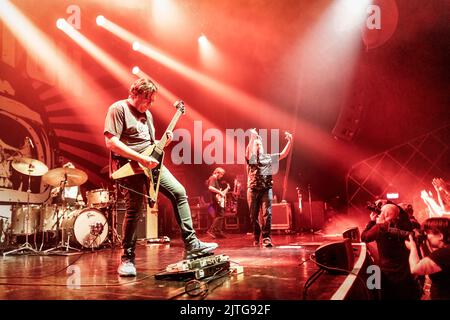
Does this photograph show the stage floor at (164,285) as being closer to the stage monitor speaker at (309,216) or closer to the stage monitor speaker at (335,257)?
the stage monitor speaker at (335,257)

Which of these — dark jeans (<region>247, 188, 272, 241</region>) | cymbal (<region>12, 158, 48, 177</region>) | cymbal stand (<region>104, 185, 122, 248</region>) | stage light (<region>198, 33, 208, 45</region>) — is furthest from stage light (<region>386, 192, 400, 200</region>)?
cymbal (<region>12, 158, 48, 177</region>)

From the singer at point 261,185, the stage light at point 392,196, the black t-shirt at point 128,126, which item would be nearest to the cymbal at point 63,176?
the singer at point 261,185

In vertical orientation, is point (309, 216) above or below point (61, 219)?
below

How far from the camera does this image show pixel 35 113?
848cm

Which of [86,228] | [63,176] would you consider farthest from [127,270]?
[63,176]

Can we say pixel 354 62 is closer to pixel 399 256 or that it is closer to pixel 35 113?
pixel 399 256

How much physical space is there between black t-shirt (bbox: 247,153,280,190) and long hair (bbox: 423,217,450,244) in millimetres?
2609

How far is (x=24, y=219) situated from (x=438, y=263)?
6.89 meters

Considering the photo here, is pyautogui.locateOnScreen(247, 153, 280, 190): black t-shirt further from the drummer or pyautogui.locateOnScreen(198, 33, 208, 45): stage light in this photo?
pyautogui.locateOnScreen(198, 33, 208, 45): stage light

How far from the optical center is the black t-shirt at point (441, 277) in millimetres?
2461

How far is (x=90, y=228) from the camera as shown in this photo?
245 inches

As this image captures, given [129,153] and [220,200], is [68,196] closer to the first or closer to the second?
[220,200]

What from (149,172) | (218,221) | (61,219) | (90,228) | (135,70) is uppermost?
(135,70)

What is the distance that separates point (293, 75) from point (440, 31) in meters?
3.77
